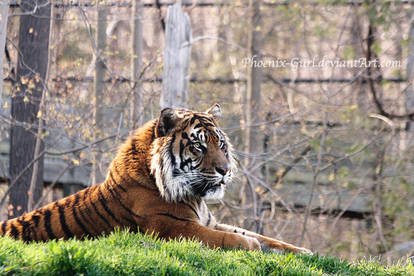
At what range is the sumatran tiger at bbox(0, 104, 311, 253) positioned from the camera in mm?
5301

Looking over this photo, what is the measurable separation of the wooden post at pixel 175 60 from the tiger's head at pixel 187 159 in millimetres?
3346

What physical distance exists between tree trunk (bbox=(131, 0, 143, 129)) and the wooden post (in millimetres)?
1614

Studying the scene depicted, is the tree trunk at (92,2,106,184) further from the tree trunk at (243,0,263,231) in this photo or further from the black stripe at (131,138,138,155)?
the black stripe at (131,138,138,155)

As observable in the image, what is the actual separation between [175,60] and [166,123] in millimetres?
3669

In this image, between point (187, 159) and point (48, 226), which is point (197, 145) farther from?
point (48, 226)

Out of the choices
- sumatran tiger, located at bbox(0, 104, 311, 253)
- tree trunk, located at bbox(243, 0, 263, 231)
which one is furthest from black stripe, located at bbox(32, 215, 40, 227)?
tree trunk, located at bbox(243, 0, 263, 231)

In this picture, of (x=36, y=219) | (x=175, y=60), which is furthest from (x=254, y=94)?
(x=36, y=219)

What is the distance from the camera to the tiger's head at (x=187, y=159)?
5.41 metres

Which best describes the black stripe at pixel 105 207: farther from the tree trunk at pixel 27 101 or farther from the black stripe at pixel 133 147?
the tree trunk at pixel 27 101

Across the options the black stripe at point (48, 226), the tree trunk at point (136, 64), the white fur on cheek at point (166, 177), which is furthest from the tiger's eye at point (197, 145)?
the tree trunk at point (136, 64)

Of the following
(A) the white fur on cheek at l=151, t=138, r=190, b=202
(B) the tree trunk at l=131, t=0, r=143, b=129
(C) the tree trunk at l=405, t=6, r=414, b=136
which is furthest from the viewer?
(C) the tree trunk at l=405, t=6, r=414, b=136

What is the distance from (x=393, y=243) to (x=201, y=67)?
10176 mm

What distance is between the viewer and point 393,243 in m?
12.1

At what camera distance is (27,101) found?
11.3 metres
